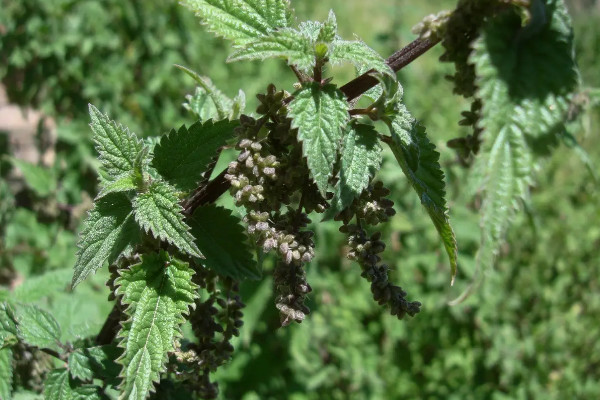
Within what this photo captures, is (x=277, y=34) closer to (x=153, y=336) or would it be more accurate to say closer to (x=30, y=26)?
(x=153, y=336)

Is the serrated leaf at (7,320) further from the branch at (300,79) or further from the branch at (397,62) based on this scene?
the branch at (397,62)

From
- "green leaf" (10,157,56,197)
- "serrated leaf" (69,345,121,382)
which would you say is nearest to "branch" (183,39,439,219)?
"serrated leaf" (69,345,121,382)

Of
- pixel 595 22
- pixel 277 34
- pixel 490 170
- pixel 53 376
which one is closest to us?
pixel 490 170

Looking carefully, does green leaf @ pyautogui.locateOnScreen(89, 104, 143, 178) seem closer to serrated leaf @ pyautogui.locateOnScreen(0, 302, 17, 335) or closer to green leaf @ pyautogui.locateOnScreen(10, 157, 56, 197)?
serrated leaf @ pyautogui.locateOnScreen(0, 302, 17, 335)

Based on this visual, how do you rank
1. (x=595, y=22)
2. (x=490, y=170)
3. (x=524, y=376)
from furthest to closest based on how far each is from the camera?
(x=595, y=22), (x=524, y=376), (x=490, y=170)

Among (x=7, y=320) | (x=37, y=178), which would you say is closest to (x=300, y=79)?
(x=7, y=320)

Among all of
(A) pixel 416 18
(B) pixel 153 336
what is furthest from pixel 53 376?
(A) pixel 416 18
